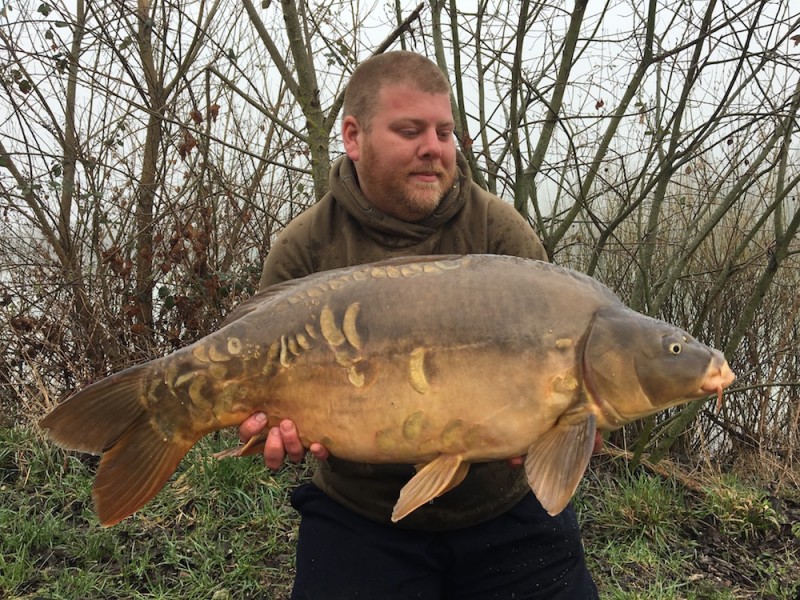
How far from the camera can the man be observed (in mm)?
1663

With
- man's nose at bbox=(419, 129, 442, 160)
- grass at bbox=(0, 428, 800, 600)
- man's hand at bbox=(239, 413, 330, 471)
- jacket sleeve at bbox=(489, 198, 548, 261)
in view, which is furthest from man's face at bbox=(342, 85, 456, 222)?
grass at bbox=(0, 428, 800, 600)

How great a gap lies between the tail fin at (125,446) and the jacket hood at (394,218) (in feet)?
2.10

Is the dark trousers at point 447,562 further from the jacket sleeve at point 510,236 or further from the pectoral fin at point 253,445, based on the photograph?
the jacket sleeve at point 510,236

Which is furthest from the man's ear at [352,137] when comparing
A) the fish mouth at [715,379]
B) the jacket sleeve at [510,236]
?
the fish mouth at [715,379]

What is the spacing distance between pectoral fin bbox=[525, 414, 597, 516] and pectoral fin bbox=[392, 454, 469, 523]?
135 mm

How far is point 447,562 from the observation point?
169 cm

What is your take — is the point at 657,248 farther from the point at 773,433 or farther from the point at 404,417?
the point at 404,417

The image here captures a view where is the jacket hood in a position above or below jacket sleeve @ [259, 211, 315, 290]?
above

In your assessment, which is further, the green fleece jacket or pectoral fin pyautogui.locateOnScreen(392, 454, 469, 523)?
the green fleece jacket

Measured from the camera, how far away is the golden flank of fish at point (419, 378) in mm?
1309

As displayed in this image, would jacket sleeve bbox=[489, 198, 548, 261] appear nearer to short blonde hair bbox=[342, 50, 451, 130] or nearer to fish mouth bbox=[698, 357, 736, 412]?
short blonde hair bbox=[342, 50, 451, 130]

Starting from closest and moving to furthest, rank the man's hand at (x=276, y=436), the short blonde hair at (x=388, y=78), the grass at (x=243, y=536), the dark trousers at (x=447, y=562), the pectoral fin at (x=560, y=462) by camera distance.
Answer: the pectoral fin at (x=560, y=462) → the man's hand at (x=276, y=436) → the dark trousers at (x=447, y=562) → the short blonde hair at (x=388, y=78) → the grass at (x=243, y=536)

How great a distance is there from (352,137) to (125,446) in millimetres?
914

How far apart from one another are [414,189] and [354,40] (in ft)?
6.93
